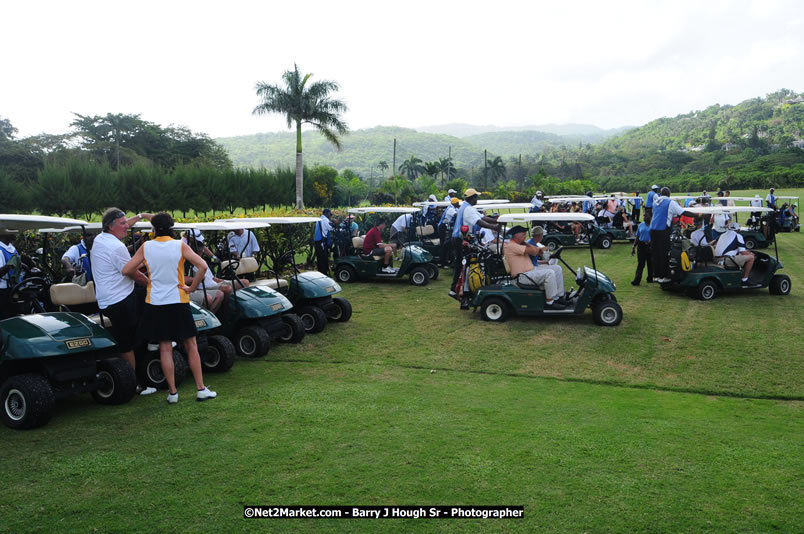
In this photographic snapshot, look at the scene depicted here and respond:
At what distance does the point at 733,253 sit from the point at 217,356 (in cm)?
991

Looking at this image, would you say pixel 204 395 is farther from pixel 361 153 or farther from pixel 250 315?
pixel 361 153

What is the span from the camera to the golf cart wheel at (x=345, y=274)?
14268 millimetres

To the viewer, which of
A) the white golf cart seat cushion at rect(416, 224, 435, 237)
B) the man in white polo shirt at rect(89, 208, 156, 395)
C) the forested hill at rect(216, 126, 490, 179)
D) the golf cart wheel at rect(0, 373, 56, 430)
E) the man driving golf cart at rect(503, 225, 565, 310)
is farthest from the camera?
the forested hill at rect(216, 126, 490, 179)

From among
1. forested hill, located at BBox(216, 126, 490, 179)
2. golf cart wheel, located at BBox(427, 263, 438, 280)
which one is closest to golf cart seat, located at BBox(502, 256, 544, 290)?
golf cart wheel, located at BBox(427, 263, 438, 280)

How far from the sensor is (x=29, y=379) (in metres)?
5.01

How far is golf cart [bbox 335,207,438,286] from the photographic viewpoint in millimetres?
13688

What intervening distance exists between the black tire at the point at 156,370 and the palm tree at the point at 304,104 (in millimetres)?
30873

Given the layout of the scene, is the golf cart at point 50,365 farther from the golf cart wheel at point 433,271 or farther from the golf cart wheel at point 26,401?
the golf cart wheel at point 433,271

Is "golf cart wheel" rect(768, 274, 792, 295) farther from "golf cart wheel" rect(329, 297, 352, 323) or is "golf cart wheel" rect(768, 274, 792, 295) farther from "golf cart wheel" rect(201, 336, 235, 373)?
"golf cart wheel" rect(201, 336, 235, 373)

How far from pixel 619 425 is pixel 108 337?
472 cm

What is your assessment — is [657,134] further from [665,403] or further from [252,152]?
[665,403]

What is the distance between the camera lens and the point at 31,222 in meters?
5.89

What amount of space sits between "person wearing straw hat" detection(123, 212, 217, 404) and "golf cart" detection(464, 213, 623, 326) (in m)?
5.36

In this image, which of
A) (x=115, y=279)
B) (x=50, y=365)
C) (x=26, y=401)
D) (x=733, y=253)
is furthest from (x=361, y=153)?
(x=26, y=401)
